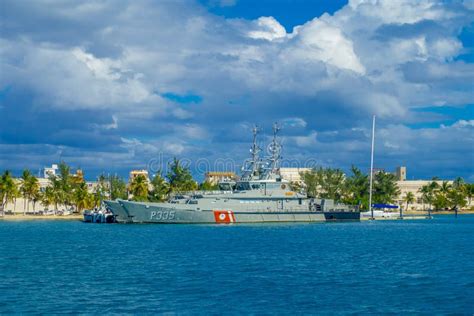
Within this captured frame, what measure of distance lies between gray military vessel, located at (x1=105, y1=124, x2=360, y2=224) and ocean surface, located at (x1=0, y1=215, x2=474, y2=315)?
25.1m

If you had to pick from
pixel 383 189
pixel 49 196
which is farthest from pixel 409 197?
pixel 49 196

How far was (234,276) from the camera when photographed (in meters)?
38.6

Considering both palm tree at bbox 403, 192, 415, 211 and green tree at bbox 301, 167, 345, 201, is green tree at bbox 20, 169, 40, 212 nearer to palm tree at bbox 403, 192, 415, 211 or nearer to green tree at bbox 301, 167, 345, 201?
green tree at bbox 301, 167, 345, 201

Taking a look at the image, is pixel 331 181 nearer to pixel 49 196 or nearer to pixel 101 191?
pixel 101 191

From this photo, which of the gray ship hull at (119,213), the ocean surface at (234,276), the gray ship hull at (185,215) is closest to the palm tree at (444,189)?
the gray ship hull at (185,215)

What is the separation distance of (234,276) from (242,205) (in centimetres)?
5504

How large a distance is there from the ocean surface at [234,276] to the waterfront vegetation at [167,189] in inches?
2117

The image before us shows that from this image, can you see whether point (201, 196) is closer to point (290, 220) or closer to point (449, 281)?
point (290, 220)

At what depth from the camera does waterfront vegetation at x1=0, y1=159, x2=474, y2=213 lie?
128 metres

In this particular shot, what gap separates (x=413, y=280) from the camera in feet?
123

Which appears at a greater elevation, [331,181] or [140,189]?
[331,181]

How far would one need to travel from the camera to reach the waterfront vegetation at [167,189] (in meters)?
128

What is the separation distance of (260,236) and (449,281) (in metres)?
35.7

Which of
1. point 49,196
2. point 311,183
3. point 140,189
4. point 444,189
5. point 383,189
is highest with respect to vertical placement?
point 444,189
